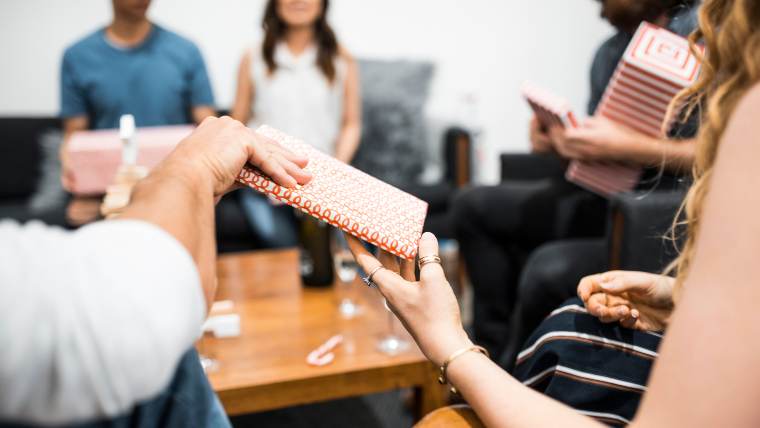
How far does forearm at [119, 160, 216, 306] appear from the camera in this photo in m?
0.54

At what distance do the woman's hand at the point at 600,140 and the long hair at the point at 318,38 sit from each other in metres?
1.14

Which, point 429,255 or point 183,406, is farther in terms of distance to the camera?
point 429,255

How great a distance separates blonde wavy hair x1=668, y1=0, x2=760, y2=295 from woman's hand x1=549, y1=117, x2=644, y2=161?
2.14ft

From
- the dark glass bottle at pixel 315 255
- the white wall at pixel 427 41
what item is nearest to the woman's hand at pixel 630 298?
the dark glass bottle at pixel 315 255

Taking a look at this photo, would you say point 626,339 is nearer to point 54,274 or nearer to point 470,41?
point 54,274

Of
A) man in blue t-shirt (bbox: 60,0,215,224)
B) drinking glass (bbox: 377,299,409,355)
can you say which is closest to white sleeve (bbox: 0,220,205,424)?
drinking glass (bbox: 377,299,409,355)

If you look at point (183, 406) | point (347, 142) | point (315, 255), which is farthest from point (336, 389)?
point (347, 142)

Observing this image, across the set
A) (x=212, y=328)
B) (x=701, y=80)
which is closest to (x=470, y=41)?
(x=212, y=328)

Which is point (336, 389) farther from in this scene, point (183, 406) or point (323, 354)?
point (183, 406)

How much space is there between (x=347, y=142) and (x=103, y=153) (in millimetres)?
939

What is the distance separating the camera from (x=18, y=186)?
8.50 ft

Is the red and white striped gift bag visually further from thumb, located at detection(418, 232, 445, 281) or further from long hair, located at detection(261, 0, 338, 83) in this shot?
long hair, located at detection(261, 0, 338, 83)

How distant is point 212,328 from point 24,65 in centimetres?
208

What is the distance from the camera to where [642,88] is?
1.23 m
